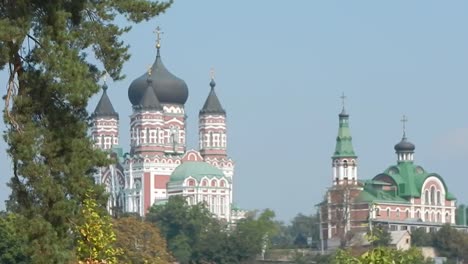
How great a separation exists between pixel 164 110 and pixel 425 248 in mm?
18418

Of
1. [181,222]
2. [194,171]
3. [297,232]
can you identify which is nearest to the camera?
[181,222]

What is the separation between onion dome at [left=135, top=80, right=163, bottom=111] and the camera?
86812 millimetres

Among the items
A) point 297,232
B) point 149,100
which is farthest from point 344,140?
point 297,232

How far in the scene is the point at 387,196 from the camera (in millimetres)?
85625

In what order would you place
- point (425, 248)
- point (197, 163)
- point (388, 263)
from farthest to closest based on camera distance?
point (197, 163) → point (425, 248) → point (388, 263)

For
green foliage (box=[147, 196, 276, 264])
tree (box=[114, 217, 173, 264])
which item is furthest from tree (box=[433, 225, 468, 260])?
tree (box=[114, 217, 173, 264])

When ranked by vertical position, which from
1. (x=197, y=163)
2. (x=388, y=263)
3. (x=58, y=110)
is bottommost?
(x=388, y=263)

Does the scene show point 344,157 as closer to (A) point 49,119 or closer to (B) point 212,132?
(B) point 212,132

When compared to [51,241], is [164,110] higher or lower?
higher

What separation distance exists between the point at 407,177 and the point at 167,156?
474 inches

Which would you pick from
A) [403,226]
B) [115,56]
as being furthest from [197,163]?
[115,56]

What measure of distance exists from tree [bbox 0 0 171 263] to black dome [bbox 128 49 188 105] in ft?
224

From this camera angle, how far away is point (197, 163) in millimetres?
87250

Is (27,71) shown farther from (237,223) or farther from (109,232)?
(237,223)
